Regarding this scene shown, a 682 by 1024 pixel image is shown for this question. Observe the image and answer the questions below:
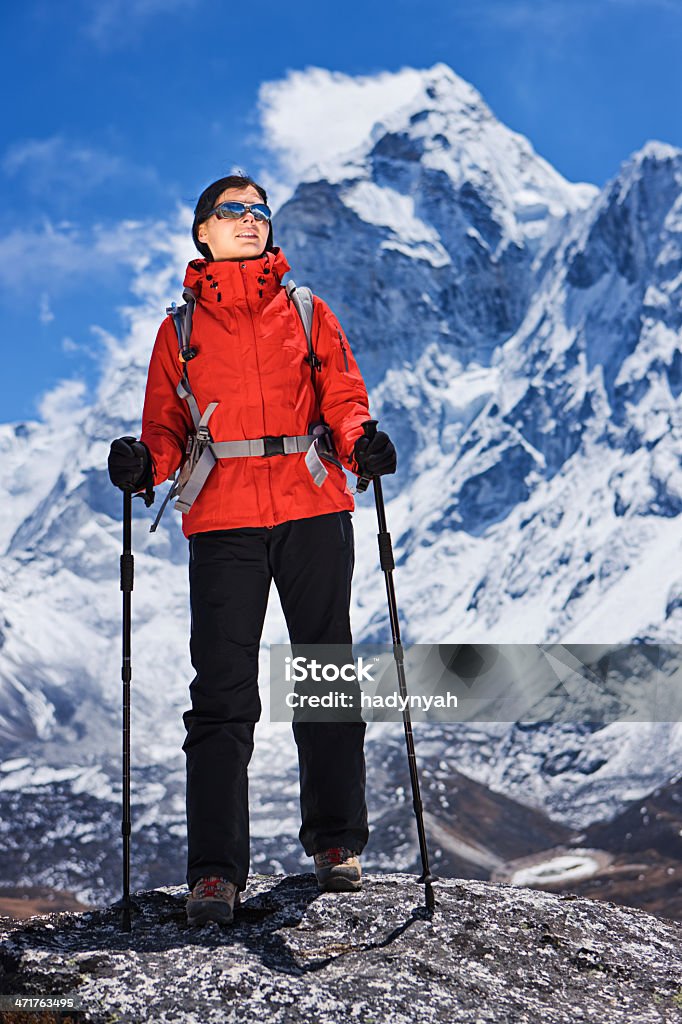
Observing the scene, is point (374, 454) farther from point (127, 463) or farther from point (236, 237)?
point (236, 237)

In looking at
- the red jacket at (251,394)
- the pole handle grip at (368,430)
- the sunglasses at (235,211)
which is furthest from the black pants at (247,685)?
the sunglasses at (235,211)

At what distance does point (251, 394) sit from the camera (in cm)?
479

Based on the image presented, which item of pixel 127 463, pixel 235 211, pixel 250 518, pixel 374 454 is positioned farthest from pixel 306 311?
pixel 127 463

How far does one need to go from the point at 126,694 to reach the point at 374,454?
5.11 feet

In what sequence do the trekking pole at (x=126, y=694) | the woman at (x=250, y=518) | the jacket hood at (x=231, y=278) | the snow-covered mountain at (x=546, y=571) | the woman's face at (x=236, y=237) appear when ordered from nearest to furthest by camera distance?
the trekking pole at (x=126, y=694), the woman at (x=250, y=518), the jacket hood at (x=231, y=278), the woman's face at (x=236, y=237), the snow-covered mountain at (x=546, y=571)

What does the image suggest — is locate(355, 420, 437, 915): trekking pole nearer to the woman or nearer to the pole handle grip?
the pole handle grip

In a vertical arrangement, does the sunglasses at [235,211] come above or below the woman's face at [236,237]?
above

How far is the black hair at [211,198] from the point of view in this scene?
204 inches

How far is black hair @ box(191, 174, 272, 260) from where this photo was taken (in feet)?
17.0

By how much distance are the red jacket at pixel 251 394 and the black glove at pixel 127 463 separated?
168mm

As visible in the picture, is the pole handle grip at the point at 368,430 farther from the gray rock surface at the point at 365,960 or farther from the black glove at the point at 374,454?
the gray rock surface at the point at 365,960

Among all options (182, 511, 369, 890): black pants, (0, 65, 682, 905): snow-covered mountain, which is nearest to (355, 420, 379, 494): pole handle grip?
(182, 511, 369, 890): black pants

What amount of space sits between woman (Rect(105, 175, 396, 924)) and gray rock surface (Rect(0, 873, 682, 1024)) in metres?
0.31

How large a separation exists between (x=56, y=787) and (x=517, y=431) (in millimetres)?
102218
